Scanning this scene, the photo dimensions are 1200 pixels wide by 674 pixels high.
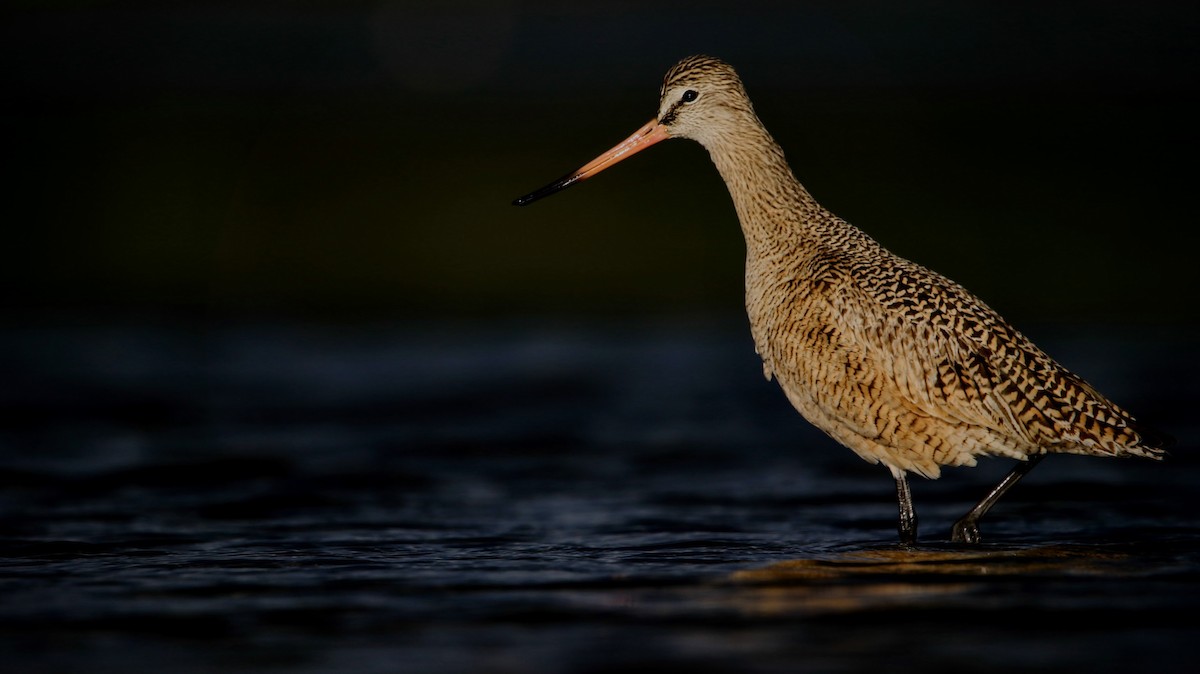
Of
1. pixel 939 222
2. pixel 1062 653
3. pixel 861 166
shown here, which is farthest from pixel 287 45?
pixel 1062 653

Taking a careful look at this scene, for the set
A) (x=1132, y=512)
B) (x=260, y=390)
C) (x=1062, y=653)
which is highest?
(x=260, y=390)

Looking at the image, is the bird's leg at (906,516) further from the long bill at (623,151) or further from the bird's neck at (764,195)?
the long bill at (623,151)

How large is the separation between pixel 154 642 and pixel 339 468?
11.2 feet

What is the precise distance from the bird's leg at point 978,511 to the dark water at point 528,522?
5.1 inches

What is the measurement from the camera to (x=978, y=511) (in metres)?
6.03

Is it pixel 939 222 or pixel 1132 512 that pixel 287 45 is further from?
pixel 1132 512

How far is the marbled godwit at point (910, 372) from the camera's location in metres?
5.77

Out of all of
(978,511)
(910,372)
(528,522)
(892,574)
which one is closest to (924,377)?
(910,372)

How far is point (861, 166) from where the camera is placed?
16781 mm

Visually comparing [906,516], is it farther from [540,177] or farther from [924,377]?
[540,177]

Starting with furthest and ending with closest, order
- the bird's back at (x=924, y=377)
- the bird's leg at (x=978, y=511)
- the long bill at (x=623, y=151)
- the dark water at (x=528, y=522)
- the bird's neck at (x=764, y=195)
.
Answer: the long bill at (x=623, y=151) → the bird's neck at (x=764, y=195) → the bird's leg at (x=978, y=511) → the bird's back at (x=924, y=377) → the dark water at (x=528, y=522)

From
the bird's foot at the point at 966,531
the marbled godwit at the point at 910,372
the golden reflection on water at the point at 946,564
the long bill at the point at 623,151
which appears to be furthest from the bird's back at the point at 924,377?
the long bill at the point at 623,151

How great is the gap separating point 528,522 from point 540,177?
10.1m

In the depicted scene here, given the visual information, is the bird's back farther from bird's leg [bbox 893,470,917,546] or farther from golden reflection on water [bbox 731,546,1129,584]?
golden reflection on water [bbox 731,546,1129,584]
